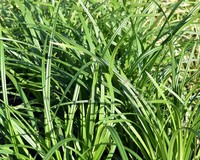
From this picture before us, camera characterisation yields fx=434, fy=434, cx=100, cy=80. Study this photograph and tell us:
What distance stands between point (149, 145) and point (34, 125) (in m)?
0.39

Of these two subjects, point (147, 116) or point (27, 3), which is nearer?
point (147, 116)

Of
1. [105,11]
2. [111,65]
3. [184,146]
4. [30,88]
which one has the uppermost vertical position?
[105,11]

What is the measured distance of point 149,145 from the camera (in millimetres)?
1361

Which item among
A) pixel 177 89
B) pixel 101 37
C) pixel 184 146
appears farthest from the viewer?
pixel 101 37

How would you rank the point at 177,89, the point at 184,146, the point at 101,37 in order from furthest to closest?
the point at 101,37, the point at 177,89, the point at 184,146

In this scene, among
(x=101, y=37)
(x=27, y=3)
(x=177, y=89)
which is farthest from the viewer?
(x=27, y=3)

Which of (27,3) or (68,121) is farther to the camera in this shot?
(27,3)

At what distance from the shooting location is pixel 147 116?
137 centimetres

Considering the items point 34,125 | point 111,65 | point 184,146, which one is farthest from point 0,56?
point 184,146

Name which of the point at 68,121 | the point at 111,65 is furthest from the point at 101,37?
the point at 68,121

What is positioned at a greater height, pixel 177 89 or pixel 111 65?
pixel 111 65

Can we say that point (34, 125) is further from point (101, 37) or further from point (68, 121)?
point (101, 37)

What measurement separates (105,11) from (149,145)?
83 centimetres

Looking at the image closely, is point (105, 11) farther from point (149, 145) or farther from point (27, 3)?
point (149, 145)
